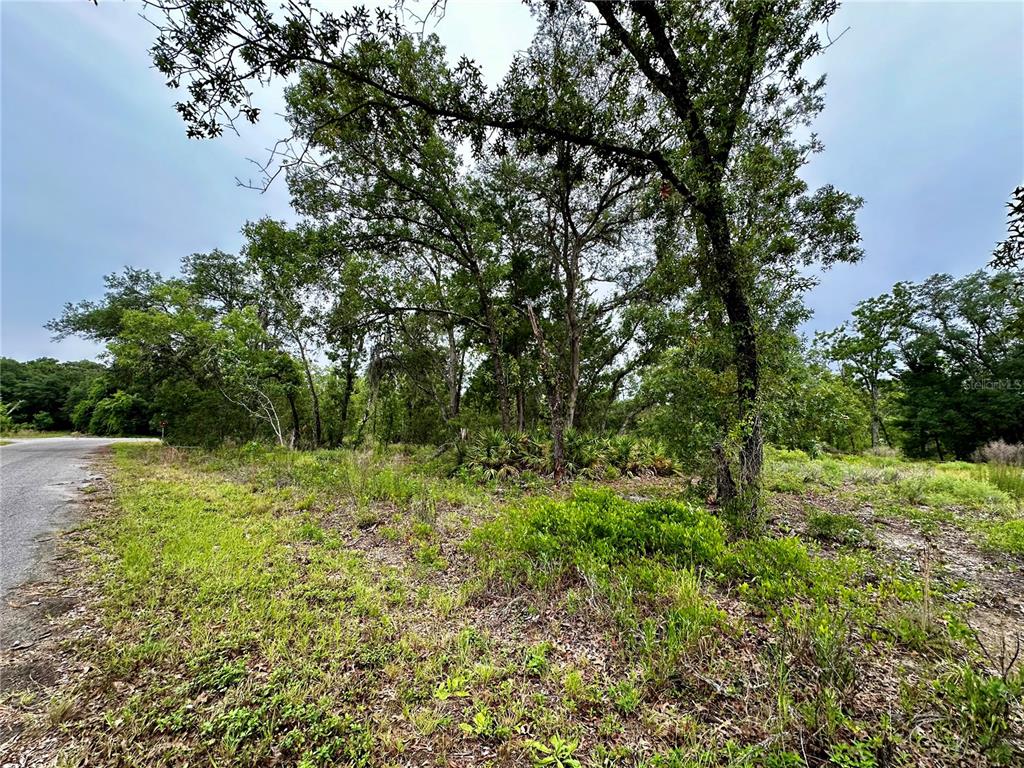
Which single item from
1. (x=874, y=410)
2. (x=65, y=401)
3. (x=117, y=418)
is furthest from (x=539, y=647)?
(x=65, y=401)

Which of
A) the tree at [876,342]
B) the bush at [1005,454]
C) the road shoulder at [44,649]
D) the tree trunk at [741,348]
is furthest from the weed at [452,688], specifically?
the tree at [876,342]

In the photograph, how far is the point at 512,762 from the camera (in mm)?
1801

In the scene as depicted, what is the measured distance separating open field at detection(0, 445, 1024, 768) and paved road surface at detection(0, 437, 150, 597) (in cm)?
44

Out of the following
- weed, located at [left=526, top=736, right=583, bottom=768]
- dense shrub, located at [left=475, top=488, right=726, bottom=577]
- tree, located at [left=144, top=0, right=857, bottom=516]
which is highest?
tree, located at [left=144, top=0, right=857, bottom=516]

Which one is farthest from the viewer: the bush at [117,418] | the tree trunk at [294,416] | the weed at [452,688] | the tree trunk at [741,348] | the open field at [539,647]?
the bush at [117,418]

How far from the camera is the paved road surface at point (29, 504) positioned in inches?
144

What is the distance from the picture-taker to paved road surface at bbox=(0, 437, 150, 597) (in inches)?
144

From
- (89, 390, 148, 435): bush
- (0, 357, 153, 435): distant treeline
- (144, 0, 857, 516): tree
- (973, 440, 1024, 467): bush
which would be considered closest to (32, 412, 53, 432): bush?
(0, 357, 153, 435): distant treeline

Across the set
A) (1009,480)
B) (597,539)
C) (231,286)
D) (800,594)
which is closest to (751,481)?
(800,594)

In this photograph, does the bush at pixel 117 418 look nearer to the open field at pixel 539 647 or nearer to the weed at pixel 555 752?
the open field at pixel 539 647

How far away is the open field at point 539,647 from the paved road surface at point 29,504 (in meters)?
0.44

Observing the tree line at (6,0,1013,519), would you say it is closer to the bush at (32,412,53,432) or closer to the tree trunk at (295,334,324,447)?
the tree trunk at (295,334,324,447)

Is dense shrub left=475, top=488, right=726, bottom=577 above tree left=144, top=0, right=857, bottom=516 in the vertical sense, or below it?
below

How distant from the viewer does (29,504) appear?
18.2 feet
